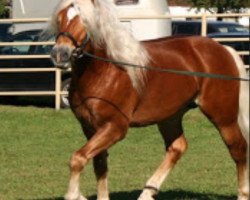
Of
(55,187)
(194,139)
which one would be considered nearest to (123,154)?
(194,139)

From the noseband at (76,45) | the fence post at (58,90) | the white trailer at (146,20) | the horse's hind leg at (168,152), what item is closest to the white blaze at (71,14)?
the noseband at (76,45)

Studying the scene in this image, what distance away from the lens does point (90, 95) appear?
8305mm

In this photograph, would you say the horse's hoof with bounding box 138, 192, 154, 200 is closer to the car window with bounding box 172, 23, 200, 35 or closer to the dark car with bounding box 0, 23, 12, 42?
the dark car with bounding box 0, 23, 12, 42

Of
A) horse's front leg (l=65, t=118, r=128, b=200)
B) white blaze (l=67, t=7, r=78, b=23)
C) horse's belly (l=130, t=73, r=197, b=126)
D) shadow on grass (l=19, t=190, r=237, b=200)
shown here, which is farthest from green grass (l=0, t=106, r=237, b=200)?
white blaze (l=67, t=7, r=78, b=23)

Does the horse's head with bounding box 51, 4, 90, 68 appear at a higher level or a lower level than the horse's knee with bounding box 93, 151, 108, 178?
higher

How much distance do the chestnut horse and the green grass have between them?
85cm

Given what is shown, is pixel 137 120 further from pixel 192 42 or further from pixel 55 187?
pixel 55 187

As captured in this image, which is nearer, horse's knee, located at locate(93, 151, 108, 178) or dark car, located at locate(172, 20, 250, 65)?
horse's knee, located at locate(93, 151, 108, 178)

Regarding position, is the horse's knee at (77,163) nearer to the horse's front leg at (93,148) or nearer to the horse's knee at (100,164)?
the horse's front leg at (93,148)

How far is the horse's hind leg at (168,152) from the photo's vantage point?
30.2ft

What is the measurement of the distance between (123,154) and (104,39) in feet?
16.9

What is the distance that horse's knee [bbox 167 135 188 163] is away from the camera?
9523 millimetres

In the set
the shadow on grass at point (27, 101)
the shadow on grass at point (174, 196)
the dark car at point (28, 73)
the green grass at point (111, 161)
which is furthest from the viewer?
the shadow on grass at point (27, 101)

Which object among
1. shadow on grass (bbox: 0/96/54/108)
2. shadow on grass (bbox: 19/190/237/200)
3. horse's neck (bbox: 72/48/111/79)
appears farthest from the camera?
shadow on grass (bbox: 0/96/54/108)
